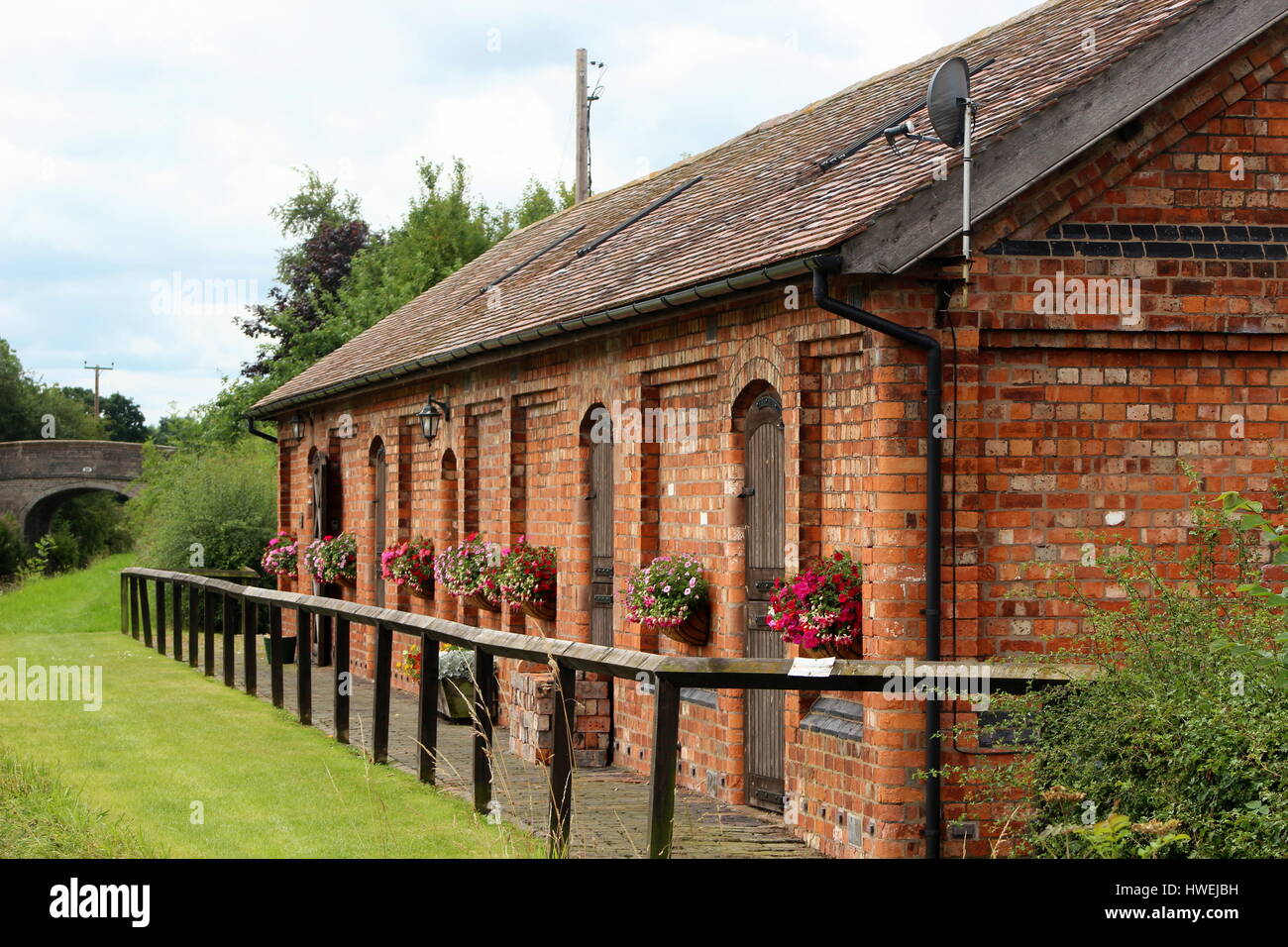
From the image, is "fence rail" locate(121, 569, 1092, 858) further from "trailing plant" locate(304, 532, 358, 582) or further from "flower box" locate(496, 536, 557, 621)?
"trailing plant" locate(304, 532, 358, 582)

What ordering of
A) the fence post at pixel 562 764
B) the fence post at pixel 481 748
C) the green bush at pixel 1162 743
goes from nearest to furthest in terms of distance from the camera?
the green bush at pixel 1162 743 < the fence post at pixel 562 764 < the fence post at pixel 481 748

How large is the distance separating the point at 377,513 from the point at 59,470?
35.7m

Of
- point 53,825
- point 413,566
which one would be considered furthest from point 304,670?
point 53,825

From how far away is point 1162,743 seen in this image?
6.43 m

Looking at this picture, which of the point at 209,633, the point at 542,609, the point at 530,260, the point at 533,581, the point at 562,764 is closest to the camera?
the point at 562,764

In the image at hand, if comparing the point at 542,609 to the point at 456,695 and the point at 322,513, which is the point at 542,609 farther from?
the point at 322,513

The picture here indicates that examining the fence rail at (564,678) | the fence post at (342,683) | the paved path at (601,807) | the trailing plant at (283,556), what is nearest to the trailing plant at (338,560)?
the trailing plant at (283,556)

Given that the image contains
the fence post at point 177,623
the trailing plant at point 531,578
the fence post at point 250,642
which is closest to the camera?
the trailing plant at point 531,578

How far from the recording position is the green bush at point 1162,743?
610cm

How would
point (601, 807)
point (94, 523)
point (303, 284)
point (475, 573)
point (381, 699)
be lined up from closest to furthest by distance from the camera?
point (601, 807)
point (381, 699)
point (475, 573)
point (303, 284)
point (94, 523)

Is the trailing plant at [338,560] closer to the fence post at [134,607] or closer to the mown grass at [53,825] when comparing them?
the fence post at [134,607]

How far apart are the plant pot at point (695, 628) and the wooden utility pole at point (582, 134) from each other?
15695mm
